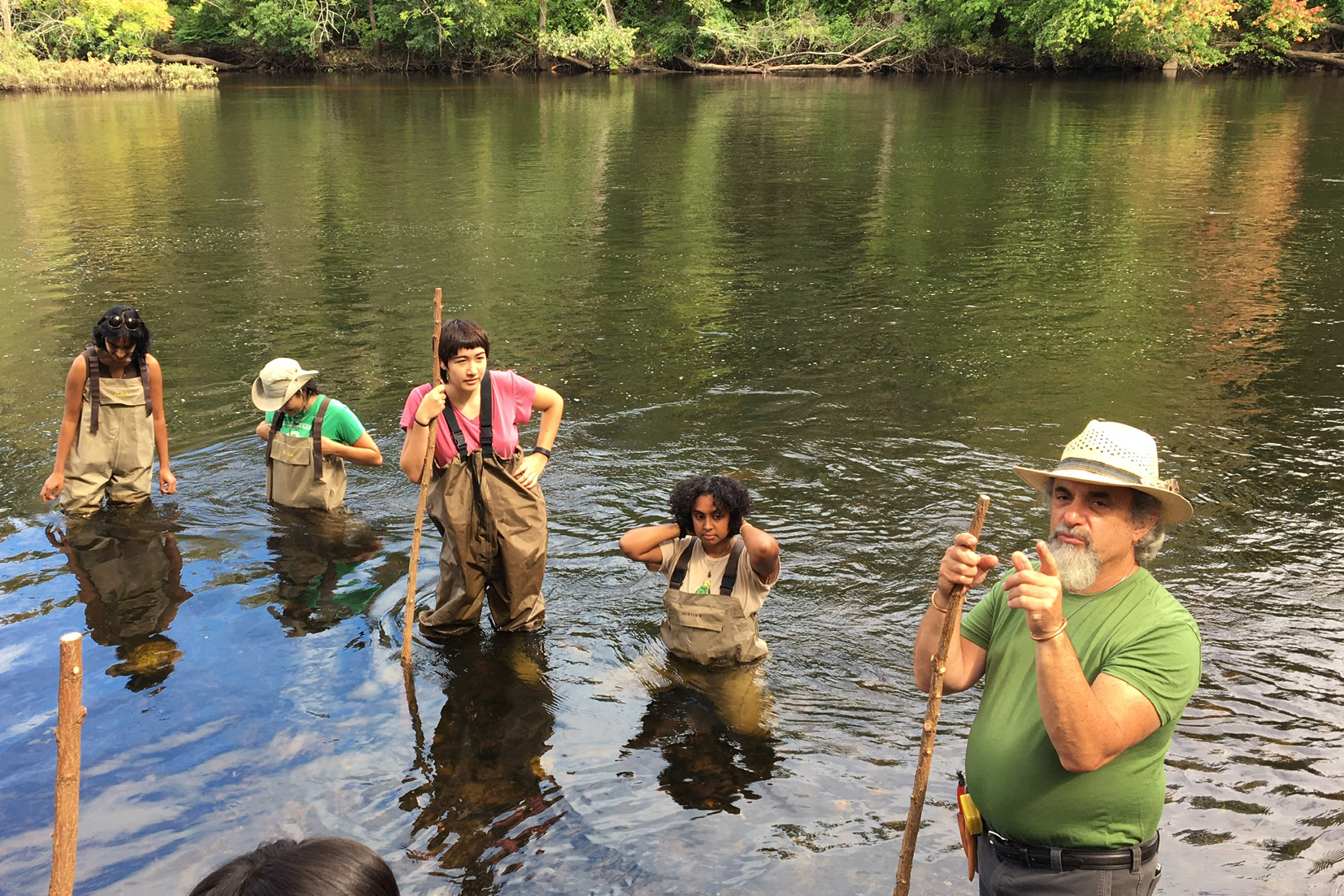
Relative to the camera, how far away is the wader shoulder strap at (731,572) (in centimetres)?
615

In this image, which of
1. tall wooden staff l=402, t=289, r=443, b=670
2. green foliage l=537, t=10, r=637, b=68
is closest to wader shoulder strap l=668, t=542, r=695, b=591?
tall wooden staff l=402, t=289, r=443, b=670

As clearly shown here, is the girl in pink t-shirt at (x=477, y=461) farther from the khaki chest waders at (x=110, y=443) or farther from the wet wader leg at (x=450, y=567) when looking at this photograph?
the khaki chest waders at (x=110, y=443)

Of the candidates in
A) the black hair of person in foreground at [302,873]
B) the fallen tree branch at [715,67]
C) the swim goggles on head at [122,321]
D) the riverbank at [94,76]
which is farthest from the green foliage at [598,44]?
the black hair of person in foreground at [302,873]

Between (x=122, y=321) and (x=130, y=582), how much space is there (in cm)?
182

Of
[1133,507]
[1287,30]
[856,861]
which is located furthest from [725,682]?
[1287,30]

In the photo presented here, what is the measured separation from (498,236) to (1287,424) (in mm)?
13511

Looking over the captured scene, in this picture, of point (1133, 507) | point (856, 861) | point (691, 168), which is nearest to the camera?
point (1133, 507)

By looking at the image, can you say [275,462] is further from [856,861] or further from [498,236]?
[498,236]

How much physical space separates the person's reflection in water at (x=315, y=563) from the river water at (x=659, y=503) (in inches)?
1.4

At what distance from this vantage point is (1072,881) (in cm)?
329

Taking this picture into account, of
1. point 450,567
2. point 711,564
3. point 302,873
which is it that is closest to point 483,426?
point 450,567

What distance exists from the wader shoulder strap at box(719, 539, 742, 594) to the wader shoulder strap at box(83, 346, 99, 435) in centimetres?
503

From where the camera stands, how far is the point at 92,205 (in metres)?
23.5

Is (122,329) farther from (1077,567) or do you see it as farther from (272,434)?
(1077,567)
